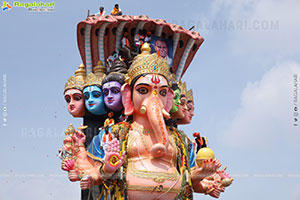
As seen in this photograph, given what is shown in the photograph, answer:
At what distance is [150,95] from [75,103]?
4.64 feet

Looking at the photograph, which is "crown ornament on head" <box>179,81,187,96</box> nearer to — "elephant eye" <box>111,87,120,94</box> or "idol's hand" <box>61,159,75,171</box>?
"elephant eye" <box>111,87,120,94</box>

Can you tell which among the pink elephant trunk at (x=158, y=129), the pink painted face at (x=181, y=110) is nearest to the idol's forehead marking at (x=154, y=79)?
the pink elephant trunk at (x=158, y=129)

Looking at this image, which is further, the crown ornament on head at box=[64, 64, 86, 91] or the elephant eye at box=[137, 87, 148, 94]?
the crown ornament on head at box=[64, 64, 86, 91]

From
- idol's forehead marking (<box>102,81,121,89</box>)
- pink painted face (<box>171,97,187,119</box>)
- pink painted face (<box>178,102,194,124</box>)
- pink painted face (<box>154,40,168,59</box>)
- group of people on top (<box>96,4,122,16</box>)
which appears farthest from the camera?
group of people on top (<box>96,4,122,16</box>)

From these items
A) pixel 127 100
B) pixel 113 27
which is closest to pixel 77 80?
pixel 113 27

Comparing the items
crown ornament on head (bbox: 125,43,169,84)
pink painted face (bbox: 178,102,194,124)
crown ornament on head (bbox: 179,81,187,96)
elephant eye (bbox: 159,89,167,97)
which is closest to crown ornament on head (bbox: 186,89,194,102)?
pink painted face (bbox: 178,102,194,124)

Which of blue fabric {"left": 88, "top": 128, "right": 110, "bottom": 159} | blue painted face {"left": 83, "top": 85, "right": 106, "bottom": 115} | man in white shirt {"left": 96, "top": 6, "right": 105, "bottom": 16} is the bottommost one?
blue fabric {"left": 88, "top": 128, "right": 110, "bottom": 159}

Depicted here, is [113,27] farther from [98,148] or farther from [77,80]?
[98,148]

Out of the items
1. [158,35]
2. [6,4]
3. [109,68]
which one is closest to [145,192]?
[109,68]

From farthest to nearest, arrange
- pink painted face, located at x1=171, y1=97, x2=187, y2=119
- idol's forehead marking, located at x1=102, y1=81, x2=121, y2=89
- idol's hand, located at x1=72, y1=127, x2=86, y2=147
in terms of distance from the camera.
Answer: pink painted face, located at x1=171, y1=97, x2=187, y2=119
idol's forehead marking, located at x1=102, y1=81, x2=121, y2=89
idol's hand, located at x1=72, y1=127, x2=86, y2=147

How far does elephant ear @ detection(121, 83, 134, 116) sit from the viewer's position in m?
7.28

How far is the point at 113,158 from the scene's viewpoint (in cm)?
671

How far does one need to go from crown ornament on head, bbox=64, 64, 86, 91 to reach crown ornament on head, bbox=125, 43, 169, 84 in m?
0.99

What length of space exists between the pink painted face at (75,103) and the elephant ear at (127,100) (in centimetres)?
94
